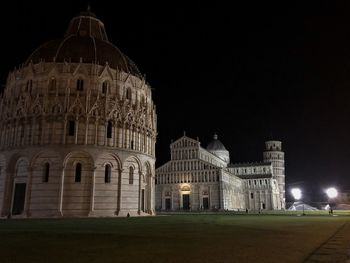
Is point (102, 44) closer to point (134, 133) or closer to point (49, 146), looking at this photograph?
point (134, 133)

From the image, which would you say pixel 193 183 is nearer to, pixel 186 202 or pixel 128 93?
pixel 186 202

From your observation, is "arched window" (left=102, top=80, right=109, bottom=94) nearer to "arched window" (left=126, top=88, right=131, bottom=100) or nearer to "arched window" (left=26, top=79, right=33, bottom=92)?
"arched window" (left=126, top=88, right=131, bottom=100)

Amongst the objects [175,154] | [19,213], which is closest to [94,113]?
[19,213]

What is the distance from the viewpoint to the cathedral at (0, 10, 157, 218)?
40.8m

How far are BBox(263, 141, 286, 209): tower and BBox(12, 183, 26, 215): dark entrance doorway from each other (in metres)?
112

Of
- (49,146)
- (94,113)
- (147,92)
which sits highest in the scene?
(147,92)

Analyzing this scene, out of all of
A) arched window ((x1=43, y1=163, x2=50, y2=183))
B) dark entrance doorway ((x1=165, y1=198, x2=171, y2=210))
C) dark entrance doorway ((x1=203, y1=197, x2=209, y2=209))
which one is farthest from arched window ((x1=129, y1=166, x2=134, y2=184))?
dark entrance doorway ((x1=165, y1=198, x2=171, y2=210))

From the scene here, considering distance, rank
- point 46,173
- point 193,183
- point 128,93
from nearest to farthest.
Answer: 1. point 46,173
2. point 128,93
3. point 193,183

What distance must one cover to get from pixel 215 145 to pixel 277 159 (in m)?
26.9

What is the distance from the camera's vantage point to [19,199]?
4150cm

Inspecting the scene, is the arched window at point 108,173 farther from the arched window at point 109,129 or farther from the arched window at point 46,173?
the arched window at point 46,173

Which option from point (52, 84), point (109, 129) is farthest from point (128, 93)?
point (52, 84)

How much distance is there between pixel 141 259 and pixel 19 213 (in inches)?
1427

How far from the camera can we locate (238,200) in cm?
11331
